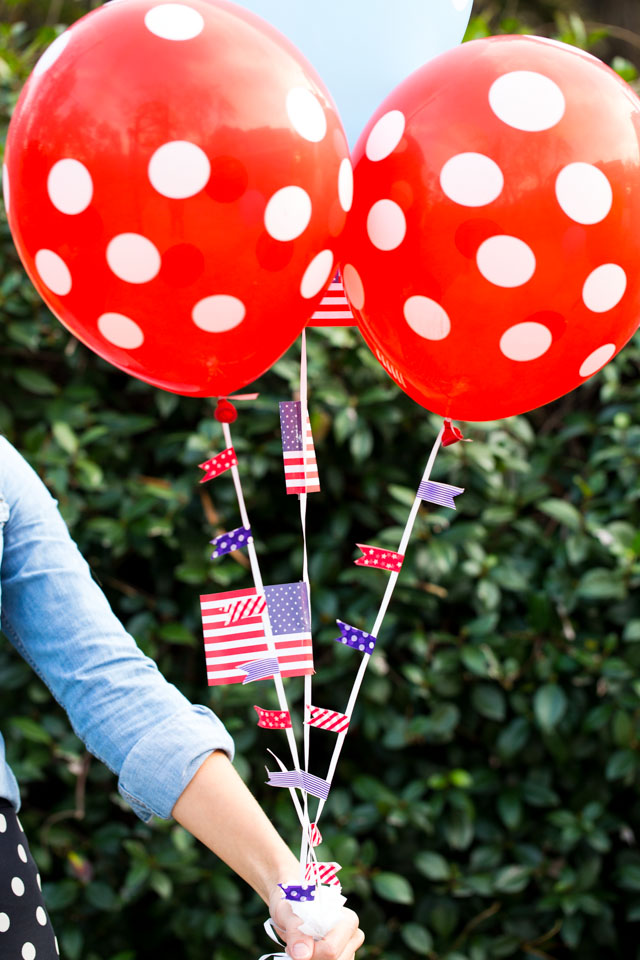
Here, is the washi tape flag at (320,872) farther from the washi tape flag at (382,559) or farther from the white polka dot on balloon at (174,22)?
the white polka dot on balloon at (174,22)

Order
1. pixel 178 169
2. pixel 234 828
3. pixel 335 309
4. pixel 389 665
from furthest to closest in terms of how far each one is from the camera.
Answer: pixel 389 665 < pixel 335 309 < pixel 234 828 < pixel 178 169

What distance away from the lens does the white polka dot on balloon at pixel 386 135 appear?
2.73 feet

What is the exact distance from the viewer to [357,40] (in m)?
0.94

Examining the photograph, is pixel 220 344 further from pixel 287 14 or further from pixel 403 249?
pixel 287 14

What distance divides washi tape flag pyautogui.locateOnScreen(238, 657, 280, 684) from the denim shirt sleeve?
6 cm

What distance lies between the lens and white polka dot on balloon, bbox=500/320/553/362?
0.84 meters

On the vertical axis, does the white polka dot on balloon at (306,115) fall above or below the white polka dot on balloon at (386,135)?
above

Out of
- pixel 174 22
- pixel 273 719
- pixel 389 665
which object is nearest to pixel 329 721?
pixel 273 719

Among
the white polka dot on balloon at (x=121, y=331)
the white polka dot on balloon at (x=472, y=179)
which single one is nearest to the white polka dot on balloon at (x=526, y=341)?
the white polka dot on balloon at (x=472, y=179)

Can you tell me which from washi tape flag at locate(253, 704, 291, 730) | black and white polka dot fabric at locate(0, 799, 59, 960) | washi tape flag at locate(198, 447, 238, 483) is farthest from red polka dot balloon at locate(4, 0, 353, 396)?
black and white polka dot fabric at locate(0, 799, 59, 960)

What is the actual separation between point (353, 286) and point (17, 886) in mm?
629

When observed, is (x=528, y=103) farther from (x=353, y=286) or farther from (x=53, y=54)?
(x=53, y=54)

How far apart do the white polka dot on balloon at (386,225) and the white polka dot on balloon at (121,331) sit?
231 millimetres

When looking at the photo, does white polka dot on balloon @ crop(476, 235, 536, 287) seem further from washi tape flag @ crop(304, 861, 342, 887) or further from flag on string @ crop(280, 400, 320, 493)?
washi tape flag @ crop(304, 861, 342, 887)
